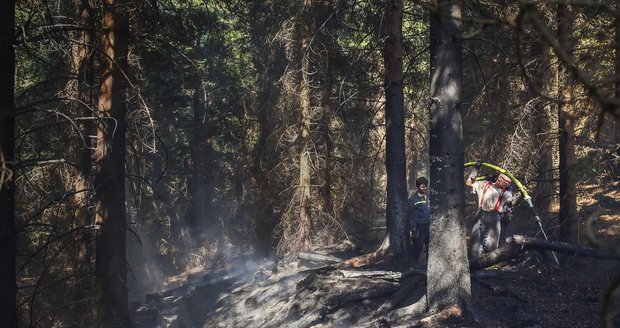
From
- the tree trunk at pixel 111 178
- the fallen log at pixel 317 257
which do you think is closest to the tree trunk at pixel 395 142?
the fallen log at pixel 317 257

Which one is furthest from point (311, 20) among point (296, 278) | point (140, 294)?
point (140, 294)

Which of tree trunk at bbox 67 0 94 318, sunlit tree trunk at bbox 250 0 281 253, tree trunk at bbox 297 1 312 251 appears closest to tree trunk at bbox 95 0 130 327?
tree trunk at bbox 67 0 94 318

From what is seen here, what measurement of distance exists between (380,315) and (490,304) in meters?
1.79

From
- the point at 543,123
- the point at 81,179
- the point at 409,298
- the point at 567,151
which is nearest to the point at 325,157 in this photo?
the point at 543,123

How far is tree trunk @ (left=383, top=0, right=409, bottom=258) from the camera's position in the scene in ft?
43.0

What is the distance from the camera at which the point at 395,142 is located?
13406mm

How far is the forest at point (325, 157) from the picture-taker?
25.7 feet

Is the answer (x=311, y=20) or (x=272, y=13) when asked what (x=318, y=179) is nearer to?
(x=311, y=20)

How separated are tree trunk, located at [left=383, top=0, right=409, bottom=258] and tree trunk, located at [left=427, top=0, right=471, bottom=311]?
14.2 feet

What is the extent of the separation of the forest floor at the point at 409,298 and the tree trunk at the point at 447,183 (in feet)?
1.34

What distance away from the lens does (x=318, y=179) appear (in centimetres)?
1836

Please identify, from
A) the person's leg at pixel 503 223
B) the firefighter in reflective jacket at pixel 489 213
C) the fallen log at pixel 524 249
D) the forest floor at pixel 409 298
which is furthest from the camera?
the person's leg at pixel 503 223

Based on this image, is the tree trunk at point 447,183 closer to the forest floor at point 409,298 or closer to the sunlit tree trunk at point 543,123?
the forest floor at point 409,298

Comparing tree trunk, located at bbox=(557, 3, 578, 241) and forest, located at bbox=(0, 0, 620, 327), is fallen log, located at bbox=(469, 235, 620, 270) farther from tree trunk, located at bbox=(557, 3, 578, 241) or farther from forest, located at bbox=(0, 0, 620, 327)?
tree trunk, located at bbox=(557, 3, 578, 241)
